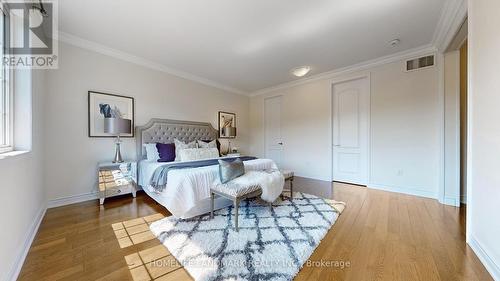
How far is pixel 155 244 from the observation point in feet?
6.23

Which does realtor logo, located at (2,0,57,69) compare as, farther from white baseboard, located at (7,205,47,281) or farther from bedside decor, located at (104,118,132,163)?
white baseboard, located at (7,205,47,281)

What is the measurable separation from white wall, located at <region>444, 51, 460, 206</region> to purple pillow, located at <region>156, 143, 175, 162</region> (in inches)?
183

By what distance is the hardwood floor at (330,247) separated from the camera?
1.48 m

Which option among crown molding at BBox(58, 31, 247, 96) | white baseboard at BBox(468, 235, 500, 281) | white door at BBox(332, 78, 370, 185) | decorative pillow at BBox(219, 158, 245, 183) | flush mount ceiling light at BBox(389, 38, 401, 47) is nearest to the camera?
white baseboard at BBox(468, 235, 500, 281)

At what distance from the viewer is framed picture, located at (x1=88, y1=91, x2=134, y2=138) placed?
3.18m

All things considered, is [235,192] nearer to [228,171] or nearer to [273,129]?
[228,171]

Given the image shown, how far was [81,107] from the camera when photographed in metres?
3.09

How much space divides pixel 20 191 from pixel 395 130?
5306 millimetres

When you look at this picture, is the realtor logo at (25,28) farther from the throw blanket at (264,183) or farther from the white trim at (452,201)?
the white trim at (452,201)

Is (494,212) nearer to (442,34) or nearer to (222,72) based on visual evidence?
(442,34)

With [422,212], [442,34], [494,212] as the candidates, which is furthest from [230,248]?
[442,34]

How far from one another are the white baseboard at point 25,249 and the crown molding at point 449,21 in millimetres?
4904

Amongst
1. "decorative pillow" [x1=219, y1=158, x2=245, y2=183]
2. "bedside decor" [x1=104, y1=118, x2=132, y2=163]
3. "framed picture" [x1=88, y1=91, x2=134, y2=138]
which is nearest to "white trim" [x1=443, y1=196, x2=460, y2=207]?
"decorative pillow" [x1=219, y1=158, x2=245, y2=183]

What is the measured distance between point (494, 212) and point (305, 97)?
12.9 ft
